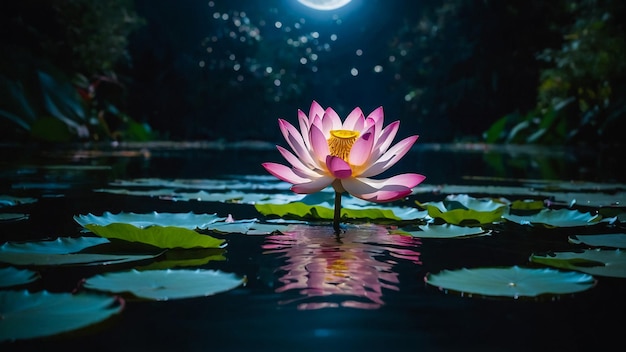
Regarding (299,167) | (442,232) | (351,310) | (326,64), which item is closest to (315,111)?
(299,167)

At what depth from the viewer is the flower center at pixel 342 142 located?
4.66 ft

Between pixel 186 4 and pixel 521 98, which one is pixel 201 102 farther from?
pixel 521 98

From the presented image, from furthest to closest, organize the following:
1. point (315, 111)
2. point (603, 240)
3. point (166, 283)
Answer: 1. point (315, 111)
2. point (603, 240)
3. point (166, 283)

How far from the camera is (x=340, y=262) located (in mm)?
1108

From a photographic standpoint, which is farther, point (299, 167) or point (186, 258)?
point (299, 167)

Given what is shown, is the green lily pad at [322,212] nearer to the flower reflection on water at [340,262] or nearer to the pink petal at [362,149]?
the flower reflection on water at [340,262]

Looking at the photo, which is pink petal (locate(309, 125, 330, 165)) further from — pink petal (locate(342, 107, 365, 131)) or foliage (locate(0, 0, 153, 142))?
foliage (locate(0, 0, 153, 142))

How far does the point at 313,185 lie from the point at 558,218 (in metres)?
0.78

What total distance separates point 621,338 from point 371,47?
24.4 m

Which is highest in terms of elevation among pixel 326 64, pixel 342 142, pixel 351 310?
pixel 326 64

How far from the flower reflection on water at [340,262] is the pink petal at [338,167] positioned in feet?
0.50

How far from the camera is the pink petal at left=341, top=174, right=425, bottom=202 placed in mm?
1367

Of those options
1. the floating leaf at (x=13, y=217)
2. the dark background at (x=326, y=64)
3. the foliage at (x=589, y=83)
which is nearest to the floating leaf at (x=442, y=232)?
the floating leaf at (x=13, y=217)

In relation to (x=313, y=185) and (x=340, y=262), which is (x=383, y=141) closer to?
(x=313, y=185)
